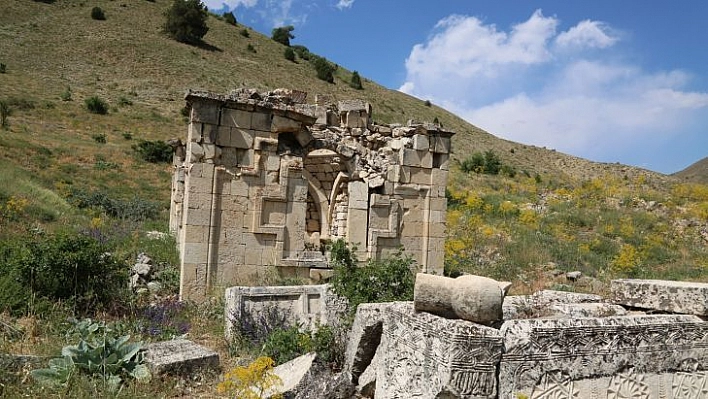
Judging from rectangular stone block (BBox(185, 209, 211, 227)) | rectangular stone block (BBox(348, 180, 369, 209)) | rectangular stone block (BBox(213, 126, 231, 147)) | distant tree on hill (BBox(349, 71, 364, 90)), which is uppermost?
distant tree on hill (BBox(349, 71, 364, 90))

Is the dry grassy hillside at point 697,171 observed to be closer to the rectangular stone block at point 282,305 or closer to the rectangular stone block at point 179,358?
the rectangular stone block at point 282,305

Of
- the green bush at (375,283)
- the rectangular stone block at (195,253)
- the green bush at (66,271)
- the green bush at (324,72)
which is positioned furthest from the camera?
the green bush at (324,72)

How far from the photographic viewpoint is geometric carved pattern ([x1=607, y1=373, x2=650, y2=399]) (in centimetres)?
336

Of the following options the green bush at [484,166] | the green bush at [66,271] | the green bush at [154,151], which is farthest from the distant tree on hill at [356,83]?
the green bush at [66,271]

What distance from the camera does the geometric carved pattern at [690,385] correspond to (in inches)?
141

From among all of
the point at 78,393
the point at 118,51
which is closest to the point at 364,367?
the point at 78,393

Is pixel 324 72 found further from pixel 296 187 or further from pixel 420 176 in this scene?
pixel 296 187

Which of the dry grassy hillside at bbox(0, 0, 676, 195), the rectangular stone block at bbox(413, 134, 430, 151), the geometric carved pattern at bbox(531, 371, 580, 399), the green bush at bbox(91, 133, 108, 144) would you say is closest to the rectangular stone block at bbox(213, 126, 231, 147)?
the rectangular stone block at bbox(413, 134, 430, 151)

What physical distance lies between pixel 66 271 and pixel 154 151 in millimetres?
19134

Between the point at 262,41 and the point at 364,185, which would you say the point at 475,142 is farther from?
the point at 364,185

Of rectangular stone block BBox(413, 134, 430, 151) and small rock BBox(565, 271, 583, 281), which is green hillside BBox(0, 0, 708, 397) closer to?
small rock BBox(565, 271, 583, 281)

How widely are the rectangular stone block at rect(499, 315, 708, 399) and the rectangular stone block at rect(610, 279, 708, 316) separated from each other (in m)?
0.32

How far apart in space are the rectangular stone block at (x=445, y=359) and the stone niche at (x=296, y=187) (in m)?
5.56

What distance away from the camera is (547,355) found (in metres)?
3.22
